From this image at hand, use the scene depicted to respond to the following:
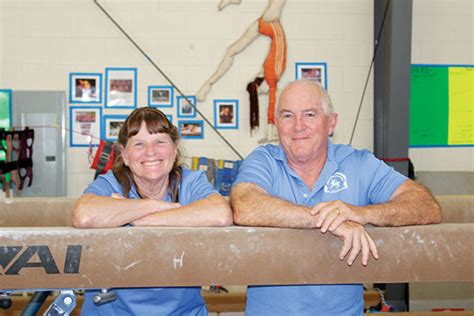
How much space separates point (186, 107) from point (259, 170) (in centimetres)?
332

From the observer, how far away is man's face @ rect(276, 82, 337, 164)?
2211mm

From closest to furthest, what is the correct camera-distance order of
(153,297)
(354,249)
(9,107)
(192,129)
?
(354,249)
(153,297)
(9,107)
(192,129)

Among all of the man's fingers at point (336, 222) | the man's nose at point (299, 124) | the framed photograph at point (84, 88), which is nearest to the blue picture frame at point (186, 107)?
the framed photograph at point (84, 88)

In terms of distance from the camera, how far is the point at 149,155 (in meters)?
2.16

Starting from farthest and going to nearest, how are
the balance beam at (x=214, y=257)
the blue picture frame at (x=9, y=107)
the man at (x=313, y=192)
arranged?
the blue picture frame at (x=9, y=107) < the man at (x=313, y=192) < the balance beam at (x=214, y=257)

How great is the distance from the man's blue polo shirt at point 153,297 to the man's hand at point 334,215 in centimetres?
50

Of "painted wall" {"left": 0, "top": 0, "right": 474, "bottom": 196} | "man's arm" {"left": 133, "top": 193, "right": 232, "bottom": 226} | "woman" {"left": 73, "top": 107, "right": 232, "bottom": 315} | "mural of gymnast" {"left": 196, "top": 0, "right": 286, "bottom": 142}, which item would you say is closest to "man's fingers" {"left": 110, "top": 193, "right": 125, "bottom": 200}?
"woman" {"left": 73, "top": 107, "right": 232, "bottom": 315}

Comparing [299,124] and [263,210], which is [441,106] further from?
[263,210]

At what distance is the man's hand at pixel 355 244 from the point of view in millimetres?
1724

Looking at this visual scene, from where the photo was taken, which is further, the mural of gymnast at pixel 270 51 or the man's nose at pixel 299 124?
the mural of gymnast at pixel 270 51

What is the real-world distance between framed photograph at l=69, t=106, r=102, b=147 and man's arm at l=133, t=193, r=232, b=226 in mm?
3561

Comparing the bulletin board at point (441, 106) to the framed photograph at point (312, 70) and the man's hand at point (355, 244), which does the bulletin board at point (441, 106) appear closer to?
the framed photograph at point (312, 70)

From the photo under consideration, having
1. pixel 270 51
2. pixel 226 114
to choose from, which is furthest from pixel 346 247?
pixel 270 51

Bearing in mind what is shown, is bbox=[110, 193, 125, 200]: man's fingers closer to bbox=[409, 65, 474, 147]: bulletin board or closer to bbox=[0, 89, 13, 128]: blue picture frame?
bbox=[0, 89, 13, 128]: blue picture frame
